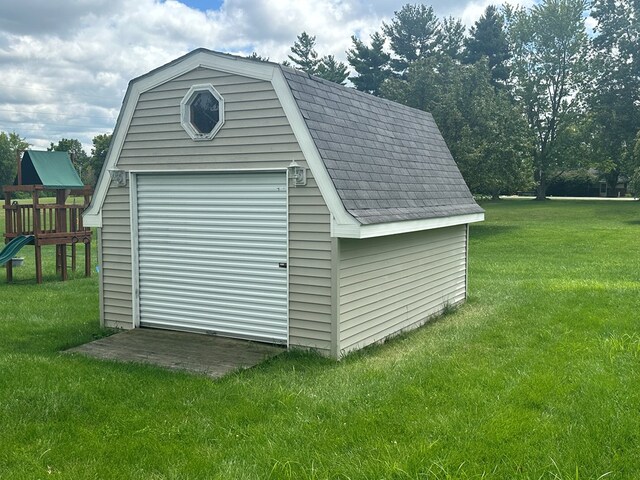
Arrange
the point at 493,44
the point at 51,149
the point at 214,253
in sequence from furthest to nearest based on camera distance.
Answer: the point at 51,149 < the point at 493,44 < the point at 214,253

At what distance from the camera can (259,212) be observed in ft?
23.6

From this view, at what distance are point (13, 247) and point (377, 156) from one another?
9.17m

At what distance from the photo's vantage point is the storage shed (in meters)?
6.72

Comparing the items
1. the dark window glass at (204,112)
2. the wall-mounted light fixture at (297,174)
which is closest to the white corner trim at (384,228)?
the wall-mounted light fixture at (297,174)

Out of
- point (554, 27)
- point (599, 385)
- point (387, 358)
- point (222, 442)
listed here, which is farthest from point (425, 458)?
point (554, 27)

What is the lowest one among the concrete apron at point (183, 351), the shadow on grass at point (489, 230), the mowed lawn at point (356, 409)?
the concrete apron at point (183, 351)

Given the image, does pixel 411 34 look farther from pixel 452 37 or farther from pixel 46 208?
pixel 46 208

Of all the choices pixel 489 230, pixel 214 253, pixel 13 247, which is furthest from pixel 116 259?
pixel 489 230

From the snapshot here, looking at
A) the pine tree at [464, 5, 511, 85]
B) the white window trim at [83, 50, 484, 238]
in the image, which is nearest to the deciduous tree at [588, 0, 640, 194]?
the pine tree at [464, 5, 511, 85]

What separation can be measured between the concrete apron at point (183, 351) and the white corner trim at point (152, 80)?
181 cm

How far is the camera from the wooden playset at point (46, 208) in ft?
43.8

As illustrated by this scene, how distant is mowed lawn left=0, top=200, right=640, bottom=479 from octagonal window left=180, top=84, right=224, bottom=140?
2.94 metres

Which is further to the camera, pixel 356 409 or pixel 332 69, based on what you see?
pixel 332 69

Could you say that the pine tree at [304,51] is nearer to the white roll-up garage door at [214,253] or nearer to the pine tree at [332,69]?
the pine tree at [332,69]
